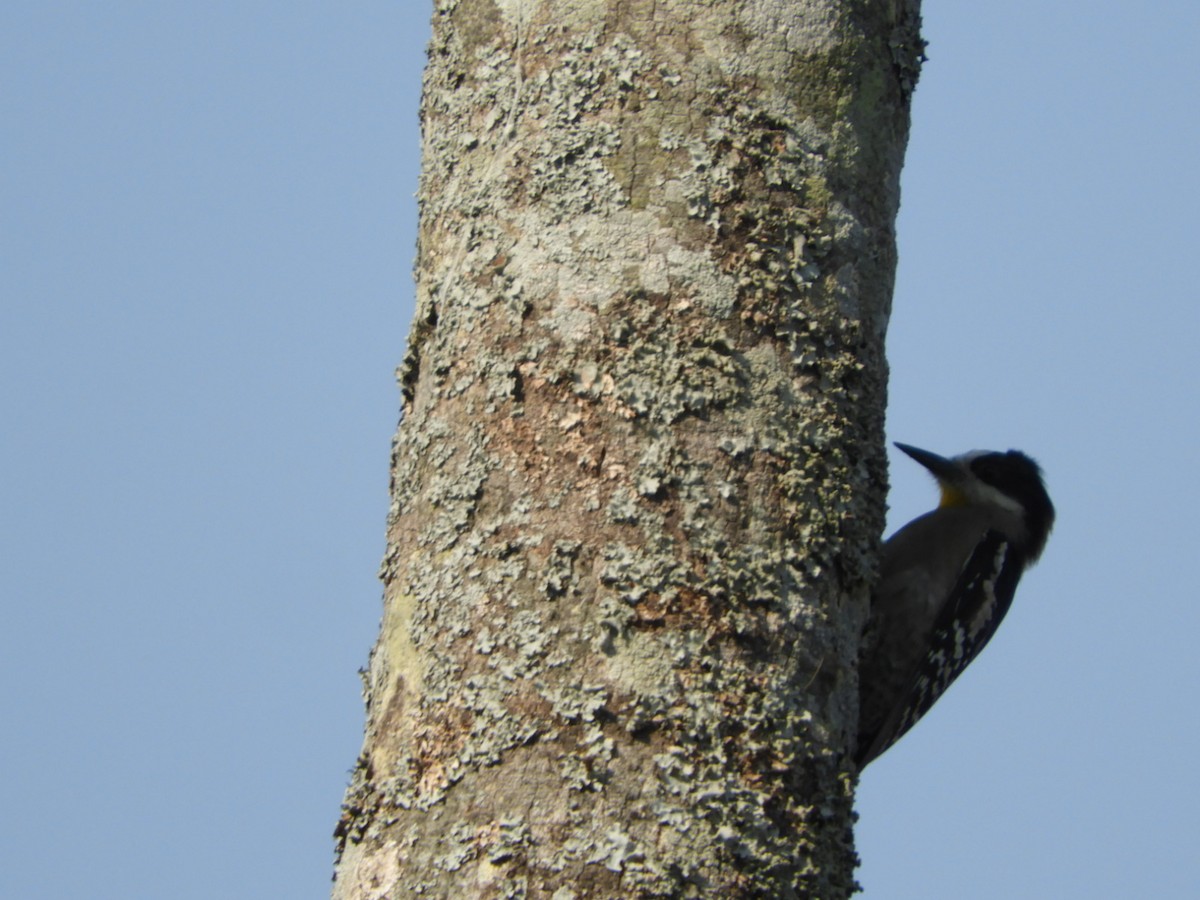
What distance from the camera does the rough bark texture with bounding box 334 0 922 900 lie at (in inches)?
90.1

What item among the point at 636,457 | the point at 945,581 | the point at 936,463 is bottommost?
the point at 636,457

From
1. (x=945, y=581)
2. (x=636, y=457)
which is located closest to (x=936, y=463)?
(x=945, y=581)

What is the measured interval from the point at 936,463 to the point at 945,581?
1.39m

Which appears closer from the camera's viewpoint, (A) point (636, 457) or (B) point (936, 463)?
(A) point (636, 457)

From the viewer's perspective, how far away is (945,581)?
4.71m

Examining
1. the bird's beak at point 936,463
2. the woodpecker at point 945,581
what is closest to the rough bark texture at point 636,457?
the woodpecker at point 945,581

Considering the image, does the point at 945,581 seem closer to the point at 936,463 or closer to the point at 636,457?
the point at 936,463

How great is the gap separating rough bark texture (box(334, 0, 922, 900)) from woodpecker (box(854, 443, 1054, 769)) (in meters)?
0.58

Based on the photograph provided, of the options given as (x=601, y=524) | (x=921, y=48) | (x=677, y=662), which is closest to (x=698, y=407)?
(x=601, y=524)

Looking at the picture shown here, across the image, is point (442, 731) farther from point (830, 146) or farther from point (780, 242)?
point (830, 146)

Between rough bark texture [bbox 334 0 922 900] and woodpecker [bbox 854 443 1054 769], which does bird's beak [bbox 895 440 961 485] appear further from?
rough bark texture [bbox 334 0 922 900]

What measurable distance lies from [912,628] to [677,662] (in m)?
2.23

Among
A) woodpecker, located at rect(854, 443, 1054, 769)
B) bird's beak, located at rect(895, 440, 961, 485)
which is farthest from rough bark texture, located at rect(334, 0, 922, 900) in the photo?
bird's beak, located at rect(895, 440, 961, 485)

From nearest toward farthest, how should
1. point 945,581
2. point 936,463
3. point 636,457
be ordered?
1. point 636,457
2. point 945,581
3. point 936,463
